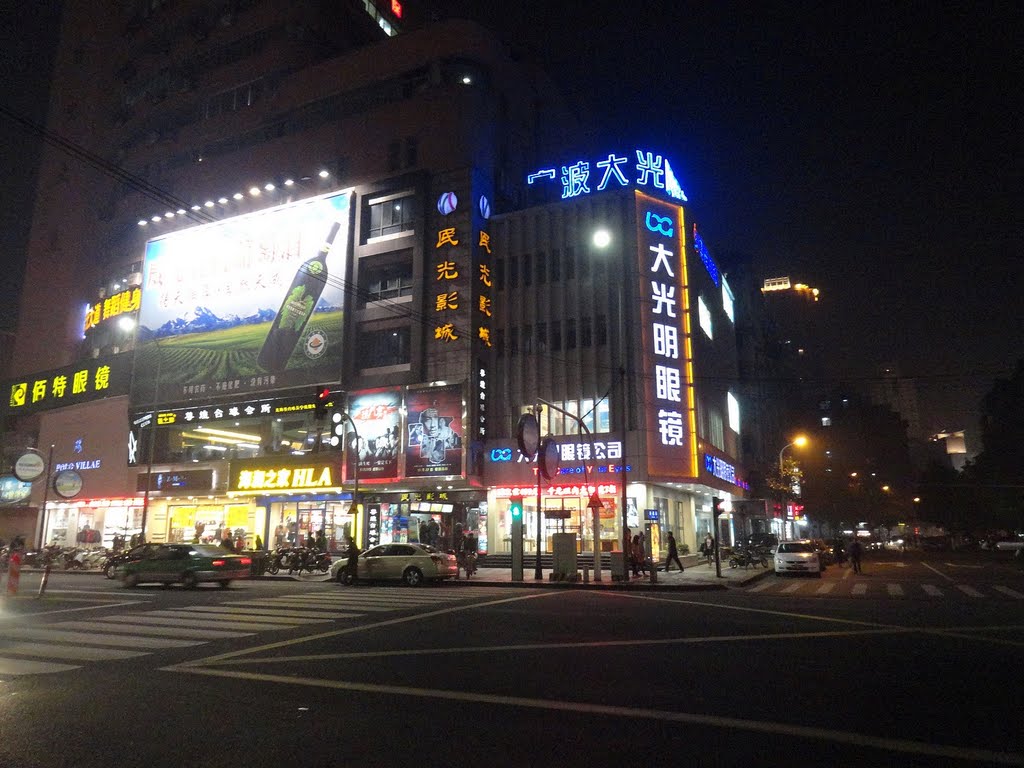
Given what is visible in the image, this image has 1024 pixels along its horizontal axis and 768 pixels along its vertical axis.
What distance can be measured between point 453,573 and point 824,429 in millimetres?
106717

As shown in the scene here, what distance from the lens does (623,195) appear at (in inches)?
1350

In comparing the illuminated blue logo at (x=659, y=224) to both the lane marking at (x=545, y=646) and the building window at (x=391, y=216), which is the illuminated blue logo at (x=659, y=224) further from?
the lane marking at (x=545, y=646)

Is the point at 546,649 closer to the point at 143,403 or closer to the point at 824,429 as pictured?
the point at 143,403

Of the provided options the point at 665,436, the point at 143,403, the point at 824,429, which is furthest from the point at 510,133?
the point at 824,429

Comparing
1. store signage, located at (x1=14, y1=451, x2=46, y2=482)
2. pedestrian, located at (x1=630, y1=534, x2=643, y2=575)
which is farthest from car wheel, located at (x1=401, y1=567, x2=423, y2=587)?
store signage, located at (x1=14, y1=451, x2=46, y2=482)

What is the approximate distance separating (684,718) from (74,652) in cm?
870

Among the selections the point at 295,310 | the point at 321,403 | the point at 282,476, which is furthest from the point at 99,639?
the point at 295,310

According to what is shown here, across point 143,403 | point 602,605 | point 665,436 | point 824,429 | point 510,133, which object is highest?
point 510,133

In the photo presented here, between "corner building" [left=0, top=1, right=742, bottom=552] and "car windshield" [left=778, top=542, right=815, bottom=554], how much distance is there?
5.08 meters

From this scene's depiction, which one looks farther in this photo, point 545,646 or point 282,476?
point 282,476

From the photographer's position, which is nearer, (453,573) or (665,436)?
A: (453,573)

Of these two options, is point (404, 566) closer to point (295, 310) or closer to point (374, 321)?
point (374, 321)

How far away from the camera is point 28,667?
873cm

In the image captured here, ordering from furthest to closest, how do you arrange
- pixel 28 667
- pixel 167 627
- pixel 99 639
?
pixel 167 627, pixel 99 639, pixel 28 667
